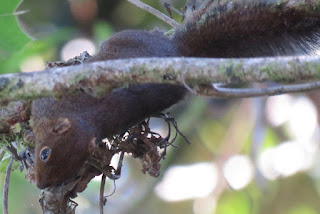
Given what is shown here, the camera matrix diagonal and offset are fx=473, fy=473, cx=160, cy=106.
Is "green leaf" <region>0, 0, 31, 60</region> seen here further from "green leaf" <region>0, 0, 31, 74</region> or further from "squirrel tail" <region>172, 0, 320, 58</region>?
"squirrel tail" <region>172, 0, 320, 58</region>

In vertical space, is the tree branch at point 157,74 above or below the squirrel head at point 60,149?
above

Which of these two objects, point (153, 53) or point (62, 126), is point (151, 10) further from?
point (62, 126)

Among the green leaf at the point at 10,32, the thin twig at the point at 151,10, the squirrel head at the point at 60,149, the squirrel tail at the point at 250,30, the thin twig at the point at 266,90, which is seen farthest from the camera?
the green leaf at the point at 10,32

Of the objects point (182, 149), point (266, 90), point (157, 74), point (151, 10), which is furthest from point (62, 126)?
point (182, 149)

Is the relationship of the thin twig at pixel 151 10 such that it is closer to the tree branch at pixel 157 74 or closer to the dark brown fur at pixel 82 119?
the dark brown fur at pixel 82 119

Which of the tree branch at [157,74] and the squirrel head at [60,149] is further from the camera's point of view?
the squirrel head at [60,149]

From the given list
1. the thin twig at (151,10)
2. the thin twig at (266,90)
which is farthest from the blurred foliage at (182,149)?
the thin twig at (266,90)
